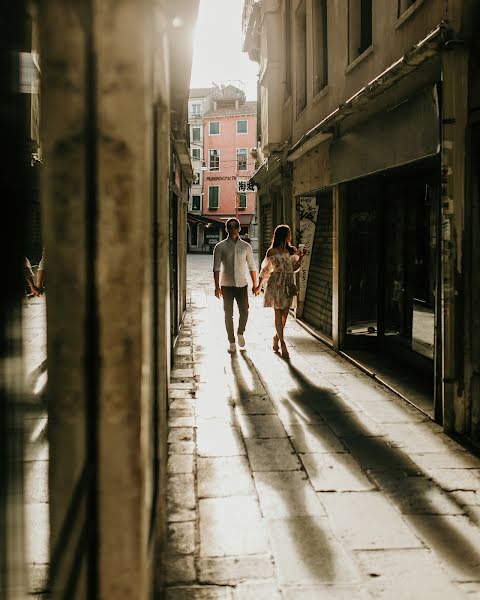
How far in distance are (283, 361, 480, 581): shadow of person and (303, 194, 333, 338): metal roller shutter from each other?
149 inches

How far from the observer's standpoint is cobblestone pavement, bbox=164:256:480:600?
3152mm

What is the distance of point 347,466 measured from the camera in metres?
4.69

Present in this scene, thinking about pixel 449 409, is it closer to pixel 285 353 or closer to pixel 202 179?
pixel 285 353

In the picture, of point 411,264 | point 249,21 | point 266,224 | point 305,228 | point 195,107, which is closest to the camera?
point 411,264

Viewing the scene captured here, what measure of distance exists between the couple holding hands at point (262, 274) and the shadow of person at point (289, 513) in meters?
2.77

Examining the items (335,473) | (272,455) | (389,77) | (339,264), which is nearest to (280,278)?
(339,264)

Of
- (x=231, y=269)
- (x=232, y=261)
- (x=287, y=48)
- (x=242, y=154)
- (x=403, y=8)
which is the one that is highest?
(x=242, y=154)

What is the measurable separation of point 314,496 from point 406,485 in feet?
2.25

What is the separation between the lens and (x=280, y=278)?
8617 millimetres

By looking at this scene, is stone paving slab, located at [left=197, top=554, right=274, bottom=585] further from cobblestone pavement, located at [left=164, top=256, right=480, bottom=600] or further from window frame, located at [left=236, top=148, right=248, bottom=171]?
window frame, located at [left=236, top=148, right=248, bottom=171]

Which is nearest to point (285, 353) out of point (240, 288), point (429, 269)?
point (240, 288)

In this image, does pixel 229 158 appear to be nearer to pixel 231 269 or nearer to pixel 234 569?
pixel 231 269

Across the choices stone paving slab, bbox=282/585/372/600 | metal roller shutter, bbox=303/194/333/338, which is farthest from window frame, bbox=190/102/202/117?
stone paving slab, bbox=282/585/372/600

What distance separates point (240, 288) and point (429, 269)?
2811mm
